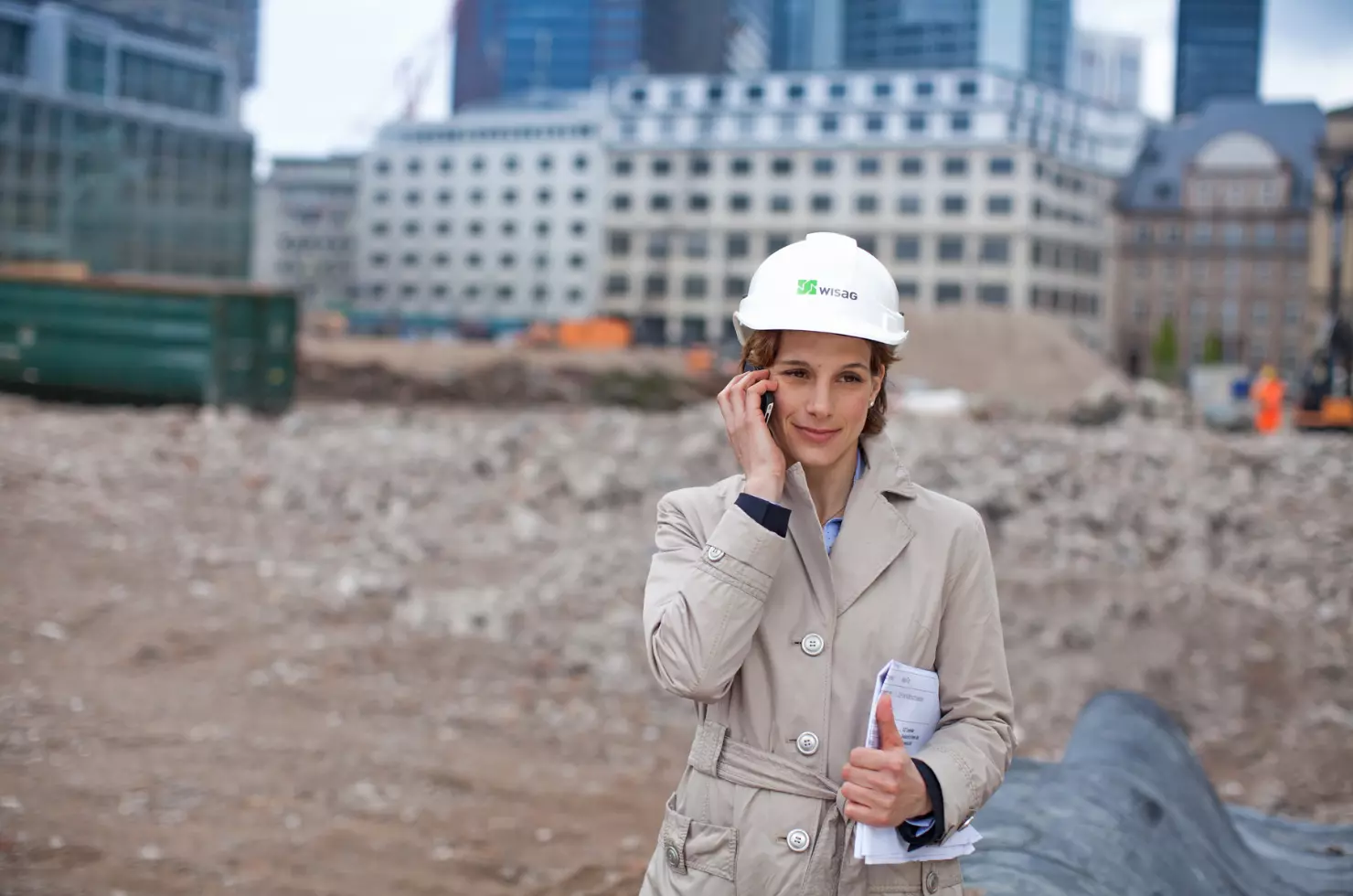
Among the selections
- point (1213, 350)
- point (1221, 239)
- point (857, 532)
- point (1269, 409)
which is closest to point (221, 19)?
point (1213, 350)

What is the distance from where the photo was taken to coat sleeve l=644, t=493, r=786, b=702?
6.61 ft

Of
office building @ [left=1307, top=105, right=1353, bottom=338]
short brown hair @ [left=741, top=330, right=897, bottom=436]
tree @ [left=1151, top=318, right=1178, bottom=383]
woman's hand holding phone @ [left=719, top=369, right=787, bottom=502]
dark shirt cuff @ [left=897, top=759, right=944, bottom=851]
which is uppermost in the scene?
office building @ [left=1307, top=105, right=1353, bottom=338]

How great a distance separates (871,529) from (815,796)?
1.36 feet

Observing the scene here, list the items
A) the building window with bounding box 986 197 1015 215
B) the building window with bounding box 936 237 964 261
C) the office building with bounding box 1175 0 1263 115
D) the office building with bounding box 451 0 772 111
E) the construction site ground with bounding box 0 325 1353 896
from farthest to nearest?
the office building with bounding box 1175 0 1263 115
the office building with bounding box 451 0 772 111
the building window with bounding box 936 237 964 261
the building window with bounding box 986 197 1015 215
the construction site ground with bounding box 0 325 1353 896

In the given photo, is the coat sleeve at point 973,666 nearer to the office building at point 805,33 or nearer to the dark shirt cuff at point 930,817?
the dark shirt cuff at point 930,817

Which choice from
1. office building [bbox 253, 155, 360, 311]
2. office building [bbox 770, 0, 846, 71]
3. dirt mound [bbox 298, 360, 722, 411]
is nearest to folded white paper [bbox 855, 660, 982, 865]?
dirt mound [bbox 298, 360, 722, 411]

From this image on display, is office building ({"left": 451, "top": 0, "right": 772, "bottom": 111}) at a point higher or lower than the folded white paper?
higher

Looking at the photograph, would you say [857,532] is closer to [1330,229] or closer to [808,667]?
[808,667]

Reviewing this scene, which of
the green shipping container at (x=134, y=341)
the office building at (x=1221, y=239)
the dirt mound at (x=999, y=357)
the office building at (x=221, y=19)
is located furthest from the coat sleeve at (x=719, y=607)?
the office building at (x=1221, y=239)

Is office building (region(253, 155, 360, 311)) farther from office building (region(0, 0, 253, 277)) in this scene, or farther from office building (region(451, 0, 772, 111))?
office building (region(451, 0, 772, 111))

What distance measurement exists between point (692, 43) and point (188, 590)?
9295cm

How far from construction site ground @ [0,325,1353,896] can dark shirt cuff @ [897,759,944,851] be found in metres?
3.37

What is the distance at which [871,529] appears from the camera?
214cm

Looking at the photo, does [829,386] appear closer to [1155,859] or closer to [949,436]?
[1155,859]
